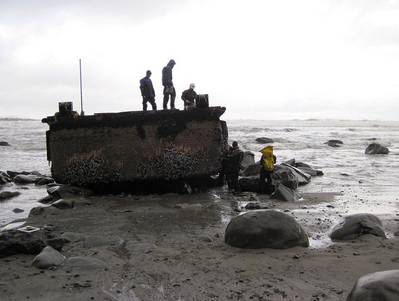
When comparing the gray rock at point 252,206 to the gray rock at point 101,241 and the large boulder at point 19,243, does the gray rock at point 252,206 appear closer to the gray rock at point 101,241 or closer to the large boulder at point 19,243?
the gray rock at point 101,241

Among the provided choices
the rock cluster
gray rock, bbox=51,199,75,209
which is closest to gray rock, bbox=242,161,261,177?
the rock cluster

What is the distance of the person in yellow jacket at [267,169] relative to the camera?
976 cm

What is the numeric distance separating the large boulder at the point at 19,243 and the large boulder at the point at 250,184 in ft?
18.4

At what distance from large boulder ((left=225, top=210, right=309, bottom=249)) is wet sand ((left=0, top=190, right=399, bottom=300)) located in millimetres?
116

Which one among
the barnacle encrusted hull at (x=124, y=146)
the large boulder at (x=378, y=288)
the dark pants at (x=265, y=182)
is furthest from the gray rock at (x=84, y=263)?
the dark pants at (x=265, y=182)

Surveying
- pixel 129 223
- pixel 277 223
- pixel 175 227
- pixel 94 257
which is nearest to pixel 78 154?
pixel 129 223

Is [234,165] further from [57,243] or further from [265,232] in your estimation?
[57,243]

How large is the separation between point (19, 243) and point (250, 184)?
19.3 ft

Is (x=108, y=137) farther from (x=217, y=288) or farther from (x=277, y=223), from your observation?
(x=217, y=288)

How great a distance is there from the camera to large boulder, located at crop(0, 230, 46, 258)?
5.36 metres

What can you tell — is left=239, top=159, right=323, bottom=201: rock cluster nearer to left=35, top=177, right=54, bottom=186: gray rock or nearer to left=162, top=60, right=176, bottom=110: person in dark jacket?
left=162, top=60, right=176, bottom=110: person in dark jacket

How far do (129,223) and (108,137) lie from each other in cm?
285

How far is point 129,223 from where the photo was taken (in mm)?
7195

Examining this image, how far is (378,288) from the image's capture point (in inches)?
135
